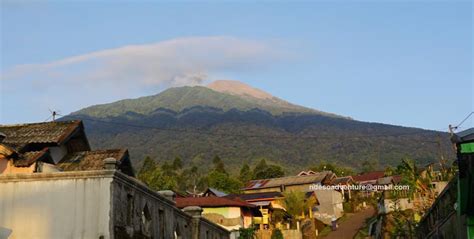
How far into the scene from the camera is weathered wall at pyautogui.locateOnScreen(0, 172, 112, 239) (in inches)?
739

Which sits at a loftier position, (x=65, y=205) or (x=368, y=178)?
(x=368, y=178)

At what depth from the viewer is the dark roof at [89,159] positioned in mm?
26703

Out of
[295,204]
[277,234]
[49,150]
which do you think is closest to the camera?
[49,150]

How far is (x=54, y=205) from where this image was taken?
752 inches

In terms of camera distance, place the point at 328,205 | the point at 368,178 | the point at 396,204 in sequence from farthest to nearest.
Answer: the point at 368,178 < the point at 328,205 < the point at 396,204

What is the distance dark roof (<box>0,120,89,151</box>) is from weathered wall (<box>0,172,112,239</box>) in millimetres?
6434

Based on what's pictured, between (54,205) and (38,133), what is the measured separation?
868 centimetres

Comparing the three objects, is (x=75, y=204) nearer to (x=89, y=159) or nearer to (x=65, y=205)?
(x=65, y=205)

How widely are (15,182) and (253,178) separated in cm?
9967

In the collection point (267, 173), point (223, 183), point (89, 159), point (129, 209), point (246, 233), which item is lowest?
point (246, 233)

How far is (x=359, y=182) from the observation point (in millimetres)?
101688

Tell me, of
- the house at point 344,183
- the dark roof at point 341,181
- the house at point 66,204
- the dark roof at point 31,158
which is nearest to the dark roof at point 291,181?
the dark roof at point 341,181

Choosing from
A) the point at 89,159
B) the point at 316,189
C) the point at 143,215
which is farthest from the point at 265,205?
the point at 143,215

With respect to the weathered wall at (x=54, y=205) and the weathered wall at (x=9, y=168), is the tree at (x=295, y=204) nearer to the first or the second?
the weathered wall at (x=9, y=168)
